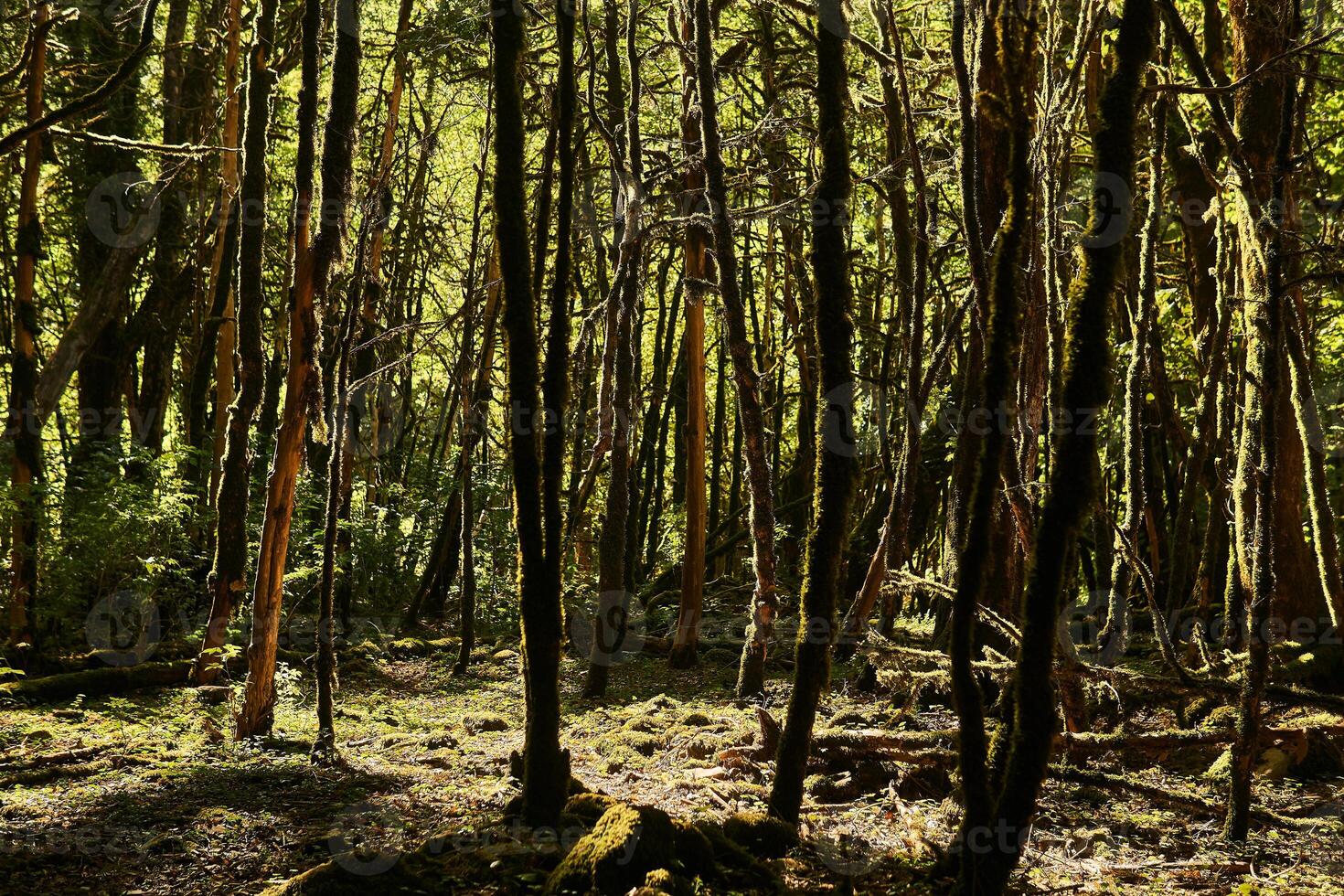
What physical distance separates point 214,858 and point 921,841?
3.40 m

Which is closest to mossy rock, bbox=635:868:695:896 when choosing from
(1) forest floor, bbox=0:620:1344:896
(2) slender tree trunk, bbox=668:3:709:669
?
(1) forest floor, bbox=0:620:1344:896

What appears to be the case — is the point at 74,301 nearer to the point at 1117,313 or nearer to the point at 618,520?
the point at 618,520

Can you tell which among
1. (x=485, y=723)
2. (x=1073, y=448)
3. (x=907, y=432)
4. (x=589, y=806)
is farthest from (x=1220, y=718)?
(x=485, y=723)

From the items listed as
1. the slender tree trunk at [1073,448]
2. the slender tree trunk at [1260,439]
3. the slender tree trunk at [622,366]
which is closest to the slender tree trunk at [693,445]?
the slender tree trunk at [622,366]

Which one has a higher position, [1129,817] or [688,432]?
[688,432]

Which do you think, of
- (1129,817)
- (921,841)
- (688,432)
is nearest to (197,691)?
(688,432)

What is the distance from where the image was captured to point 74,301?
752 inches

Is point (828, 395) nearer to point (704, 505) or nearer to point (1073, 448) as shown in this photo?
point (1073, 448)

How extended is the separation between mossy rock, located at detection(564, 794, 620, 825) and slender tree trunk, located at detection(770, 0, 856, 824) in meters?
0.91

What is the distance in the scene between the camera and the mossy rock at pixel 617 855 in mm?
3646

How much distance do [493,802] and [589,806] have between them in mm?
1288

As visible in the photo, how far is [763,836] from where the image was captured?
4.34m

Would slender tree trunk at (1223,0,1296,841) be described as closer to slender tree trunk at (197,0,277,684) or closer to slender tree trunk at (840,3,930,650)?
slender tree trunk at (840,3,930,650)

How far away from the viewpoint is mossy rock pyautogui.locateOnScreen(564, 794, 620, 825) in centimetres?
435
